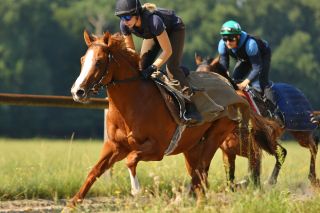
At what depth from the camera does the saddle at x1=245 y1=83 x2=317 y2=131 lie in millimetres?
12742

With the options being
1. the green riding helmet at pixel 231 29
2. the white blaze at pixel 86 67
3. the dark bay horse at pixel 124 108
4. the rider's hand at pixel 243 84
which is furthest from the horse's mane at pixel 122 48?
the rider's hand at pixel 243 84

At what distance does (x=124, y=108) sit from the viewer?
9.14 m

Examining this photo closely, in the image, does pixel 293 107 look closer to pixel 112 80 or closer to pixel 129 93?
pixel 129 93

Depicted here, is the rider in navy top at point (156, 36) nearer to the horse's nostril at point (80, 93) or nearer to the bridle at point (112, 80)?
the bridle at point (112, 80)

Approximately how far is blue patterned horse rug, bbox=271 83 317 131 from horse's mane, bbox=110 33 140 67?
4.16 m

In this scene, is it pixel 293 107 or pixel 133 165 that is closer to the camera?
pixel 133 165

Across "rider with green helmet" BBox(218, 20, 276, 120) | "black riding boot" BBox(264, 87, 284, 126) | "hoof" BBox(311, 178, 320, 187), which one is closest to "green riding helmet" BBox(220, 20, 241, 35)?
"rider with green helmet" BBox(218, 20, 276, 120)

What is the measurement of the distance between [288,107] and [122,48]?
15.2 feet

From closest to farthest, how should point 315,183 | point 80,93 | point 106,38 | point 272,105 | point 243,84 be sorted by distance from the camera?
point 80,93 → point 106,38 → point 315,183 → point 243,84 → point 272,105

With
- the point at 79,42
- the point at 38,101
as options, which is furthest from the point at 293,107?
the point at 79,42

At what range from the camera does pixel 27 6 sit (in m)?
72.8

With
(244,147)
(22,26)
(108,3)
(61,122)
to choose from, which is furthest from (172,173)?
(108,3)

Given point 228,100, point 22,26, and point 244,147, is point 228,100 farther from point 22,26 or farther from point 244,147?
point 22,26

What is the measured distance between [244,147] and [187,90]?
8.10 ft
